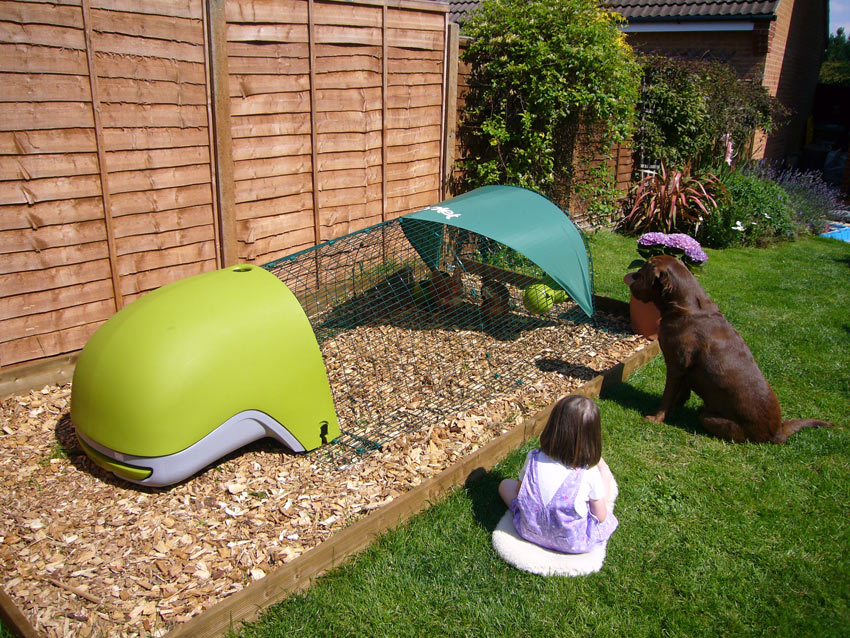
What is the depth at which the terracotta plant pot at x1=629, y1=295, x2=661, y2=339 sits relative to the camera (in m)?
6.18

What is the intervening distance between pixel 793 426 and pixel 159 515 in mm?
4127

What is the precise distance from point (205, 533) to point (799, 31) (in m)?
18.6

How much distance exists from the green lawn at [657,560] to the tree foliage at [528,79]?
13.1 ft

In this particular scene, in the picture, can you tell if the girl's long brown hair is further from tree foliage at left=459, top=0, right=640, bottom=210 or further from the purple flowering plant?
tree foliage at left=459, top=0, right=640, bottom=210

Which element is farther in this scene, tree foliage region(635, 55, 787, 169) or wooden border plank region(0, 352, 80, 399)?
tree foliage region(635, 55, 787, 169)

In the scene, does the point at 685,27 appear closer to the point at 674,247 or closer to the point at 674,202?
the point at 674,202

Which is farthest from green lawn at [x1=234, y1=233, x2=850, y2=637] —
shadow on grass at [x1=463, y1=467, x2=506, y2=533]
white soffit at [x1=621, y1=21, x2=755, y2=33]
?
white soffit at [x1=621, y1=21, x2=755, y2=33]

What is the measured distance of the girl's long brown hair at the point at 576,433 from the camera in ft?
11.2

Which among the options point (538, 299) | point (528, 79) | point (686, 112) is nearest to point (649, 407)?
point (538, 299)

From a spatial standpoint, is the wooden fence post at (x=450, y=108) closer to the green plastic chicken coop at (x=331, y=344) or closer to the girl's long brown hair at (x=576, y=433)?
the green plastic chicken coop at (x=331, y=344)

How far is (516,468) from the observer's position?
4.35 meters

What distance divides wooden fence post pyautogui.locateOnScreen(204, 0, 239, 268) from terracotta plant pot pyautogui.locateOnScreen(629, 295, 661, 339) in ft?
12.0

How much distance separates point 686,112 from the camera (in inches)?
428

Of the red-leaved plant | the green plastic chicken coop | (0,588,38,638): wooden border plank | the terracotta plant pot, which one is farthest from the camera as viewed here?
the red-leaved plant
